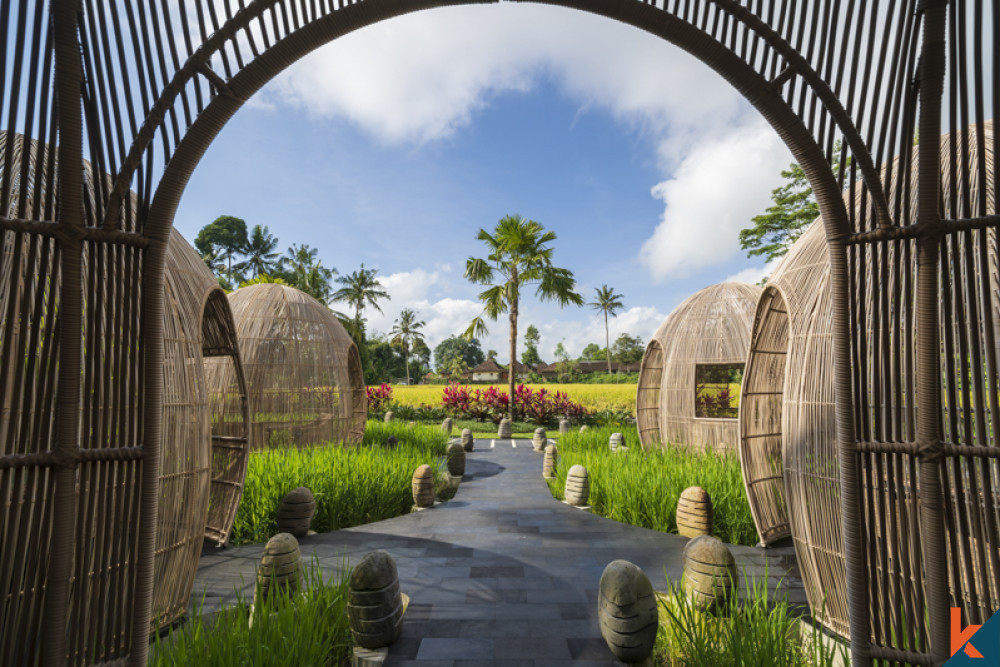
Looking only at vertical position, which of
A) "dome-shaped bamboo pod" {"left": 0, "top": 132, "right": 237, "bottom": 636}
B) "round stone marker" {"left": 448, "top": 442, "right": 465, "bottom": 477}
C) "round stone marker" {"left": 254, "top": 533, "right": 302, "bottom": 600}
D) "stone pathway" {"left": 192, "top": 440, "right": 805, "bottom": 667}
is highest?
"dome-shaped bamboo pod" {"left": 0, "top": 132, "right": 237, "bottom": 636}

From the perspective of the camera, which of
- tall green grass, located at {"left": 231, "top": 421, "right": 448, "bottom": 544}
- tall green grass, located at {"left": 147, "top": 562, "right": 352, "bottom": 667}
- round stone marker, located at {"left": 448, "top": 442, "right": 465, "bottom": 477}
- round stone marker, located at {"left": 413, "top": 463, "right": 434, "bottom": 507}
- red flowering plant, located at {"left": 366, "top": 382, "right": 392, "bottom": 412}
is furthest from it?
red flowering plant, located at {"left": 366, "top": 382, "right": 392, "bottom": 412}

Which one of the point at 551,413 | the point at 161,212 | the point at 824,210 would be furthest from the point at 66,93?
the point at 551,413

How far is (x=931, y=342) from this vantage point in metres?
2.11

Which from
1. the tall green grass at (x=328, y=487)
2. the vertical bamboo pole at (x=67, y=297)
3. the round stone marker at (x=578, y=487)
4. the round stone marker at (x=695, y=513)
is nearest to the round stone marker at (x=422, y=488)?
the tall green grass at (x=328, y=487)

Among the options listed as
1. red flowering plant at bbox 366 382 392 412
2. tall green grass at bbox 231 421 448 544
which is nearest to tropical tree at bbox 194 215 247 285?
red flowering plant at bbox 366 382 392 412

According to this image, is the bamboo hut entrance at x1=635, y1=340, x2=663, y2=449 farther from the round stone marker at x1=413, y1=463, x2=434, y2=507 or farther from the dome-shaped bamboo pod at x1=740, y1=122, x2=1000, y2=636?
the round stone marker at x1=413, y1=463, x2=434, y2=507

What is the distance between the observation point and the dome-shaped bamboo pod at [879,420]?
2104mm

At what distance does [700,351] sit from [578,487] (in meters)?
3.34

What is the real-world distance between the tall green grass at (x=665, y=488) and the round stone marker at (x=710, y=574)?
2046 mm

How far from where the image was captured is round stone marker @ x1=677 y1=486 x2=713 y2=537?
5.23 m

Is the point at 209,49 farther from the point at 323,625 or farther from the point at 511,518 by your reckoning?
the point at 511,518

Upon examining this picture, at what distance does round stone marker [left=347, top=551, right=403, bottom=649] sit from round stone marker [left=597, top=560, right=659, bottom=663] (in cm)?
146

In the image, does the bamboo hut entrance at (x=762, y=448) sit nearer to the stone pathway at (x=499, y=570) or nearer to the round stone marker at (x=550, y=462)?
the stone pathway at (x=499, y=570)

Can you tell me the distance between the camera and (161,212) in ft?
7.35
